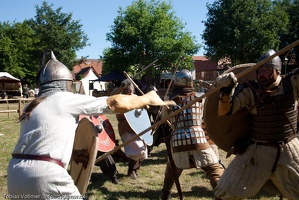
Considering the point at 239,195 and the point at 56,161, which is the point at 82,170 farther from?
the point at 239,195

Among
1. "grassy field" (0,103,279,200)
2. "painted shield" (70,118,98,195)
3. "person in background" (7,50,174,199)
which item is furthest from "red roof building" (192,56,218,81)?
"person in background" (7,50,174,199)

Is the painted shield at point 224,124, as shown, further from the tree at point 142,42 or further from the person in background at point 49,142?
the tree at point 142,42

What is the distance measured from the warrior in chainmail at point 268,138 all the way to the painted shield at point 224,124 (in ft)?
0.93

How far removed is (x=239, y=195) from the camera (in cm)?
301

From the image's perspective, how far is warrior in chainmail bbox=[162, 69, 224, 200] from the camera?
3961 mm

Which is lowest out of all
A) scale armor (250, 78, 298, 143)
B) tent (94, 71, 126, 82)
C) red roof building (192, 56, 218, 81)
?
scale armor (250, 78, 298, 143)

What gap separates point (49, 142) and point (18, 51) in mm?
37857

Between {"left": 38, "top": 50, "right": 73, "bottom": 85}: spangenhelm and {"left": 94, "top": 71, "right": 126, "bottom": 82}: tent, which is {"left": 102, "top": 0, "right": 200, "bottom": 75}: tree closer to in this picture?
{"left": 94, "top": 71, "right": 126, "bottom": 82}: tent

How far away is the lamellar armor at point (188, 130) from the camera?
3998 mm

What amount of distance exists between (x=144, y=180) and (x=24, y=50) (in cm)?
3558

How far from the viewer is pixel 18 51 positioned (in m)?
37.2

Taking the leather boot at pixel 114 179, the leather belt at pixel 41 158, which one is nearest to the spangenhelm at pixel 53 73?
the leather belt at pixel 41 158

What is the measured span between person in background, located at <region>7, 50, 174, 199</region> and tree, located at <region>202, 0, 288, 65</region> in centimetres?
2841

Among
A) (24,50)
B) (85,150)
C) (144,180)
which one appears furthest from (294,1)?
(85,150)
